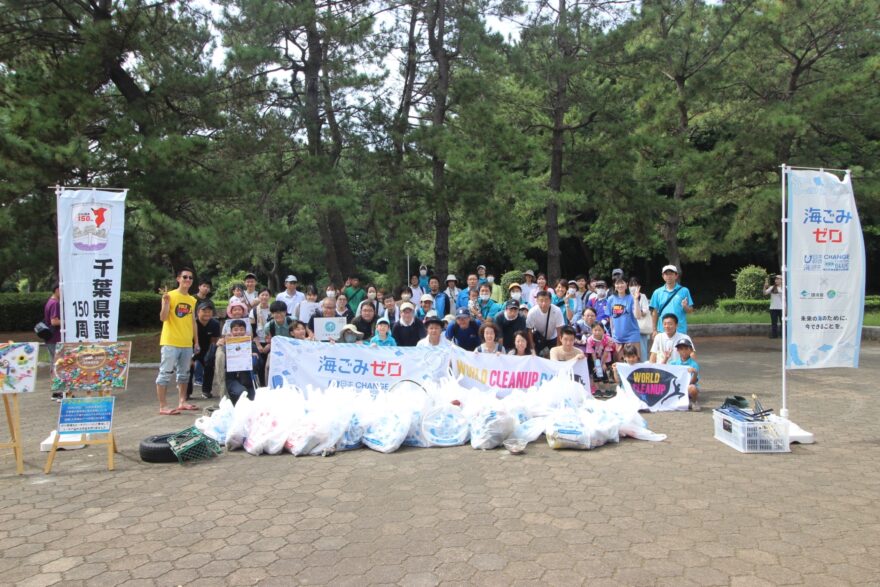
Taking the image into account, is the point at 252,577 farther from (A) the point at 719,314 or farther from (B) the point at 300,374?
(A) the point at 719,314

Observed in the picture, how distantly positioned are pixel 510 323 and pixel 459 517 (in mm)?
4558

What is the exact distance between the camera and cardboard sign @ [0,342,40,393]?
5.11 m

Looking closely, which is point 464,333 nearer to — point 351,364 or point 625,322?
point 351,364

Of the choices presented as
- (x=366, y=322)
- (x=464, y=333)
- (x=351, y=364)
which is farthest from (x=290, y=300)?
(x=464, y=333)

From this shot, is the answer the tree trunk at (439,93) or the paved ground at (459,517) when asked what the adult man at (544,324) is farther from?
the tree trunk at (439,93)

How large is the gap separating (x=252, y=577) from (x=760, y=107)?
668 inches

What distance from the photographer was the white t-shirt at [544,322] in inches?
340

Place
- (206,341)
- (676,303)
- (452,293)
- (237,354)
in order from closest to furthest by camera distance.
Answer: (237,354), (676,303), (206,341), (452,293)

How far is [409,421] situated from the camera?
5.80 m

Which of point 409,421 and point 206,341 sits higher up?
point 206,341

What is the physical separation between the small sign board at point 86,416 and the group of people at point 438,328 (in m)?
1.58

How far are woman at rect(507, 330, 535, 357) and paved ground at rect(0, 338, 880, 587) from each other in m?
1.88

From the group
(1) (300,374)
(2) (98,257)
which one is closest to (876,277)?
(1) (300,374)

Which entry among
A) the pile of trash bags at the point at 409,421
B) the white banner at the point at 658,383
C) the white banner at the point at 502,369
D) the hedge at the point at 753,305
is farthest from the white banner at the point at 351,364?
the hedge at the point at 753,305
